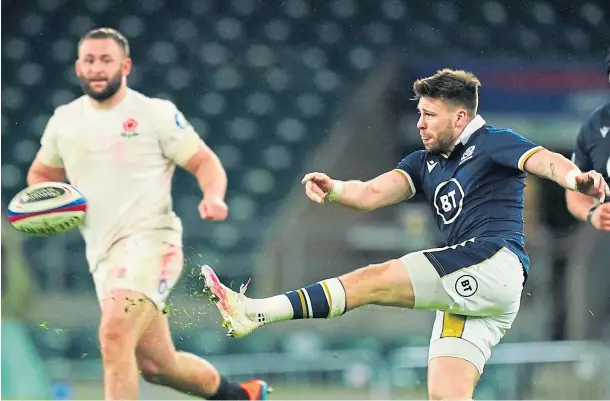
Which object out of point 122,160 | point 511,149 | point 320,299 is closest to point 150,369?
point 122,160

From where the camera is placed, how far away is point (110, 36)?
575 centimetres

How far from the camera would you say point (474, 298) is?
4.31 metres

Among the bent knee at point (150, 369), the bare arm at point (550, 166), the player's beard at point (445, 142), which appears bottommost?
the bent knee at point (150, 369)

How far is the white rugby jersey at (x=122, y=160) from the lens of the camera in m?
5.50

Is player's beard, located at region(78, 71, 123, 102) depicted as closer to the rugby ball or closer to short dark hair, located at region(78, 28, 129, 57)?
short dark hair, located at region(78, 28, 129, 57)

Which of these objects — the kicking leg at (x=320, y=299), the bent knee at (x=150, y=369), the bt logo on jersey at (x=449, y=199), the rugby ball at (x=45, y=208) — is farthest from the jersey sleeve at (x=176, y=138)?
the bt logo on jersey at (x=449, y=199)

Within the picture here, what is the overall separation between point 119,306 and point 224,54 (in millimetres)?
1794

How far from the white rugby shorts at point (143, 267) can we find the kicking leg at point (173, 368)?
16 centimetres

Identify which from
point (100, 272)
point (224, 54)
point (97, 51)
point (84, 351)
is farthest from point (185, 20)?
point (84, 351)

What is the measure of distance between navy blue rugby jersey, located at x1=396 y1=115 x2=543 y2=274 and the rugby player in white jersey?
1.24m

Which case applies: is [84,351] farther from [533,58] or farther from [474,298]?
[533,58]

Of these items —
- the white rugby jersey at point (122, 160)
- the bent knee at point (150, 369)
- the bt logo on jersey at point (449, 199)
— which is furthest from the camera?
the white rugby jersey at point (122, 160)

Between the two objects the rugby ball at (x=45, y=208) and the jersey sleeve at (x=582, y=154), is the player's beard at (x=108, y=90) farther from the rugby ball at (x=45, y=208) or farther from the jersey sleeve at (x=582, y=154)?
the jersey sleeve at (x=582, y=154)

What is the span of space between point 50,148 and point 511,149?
255 cm
